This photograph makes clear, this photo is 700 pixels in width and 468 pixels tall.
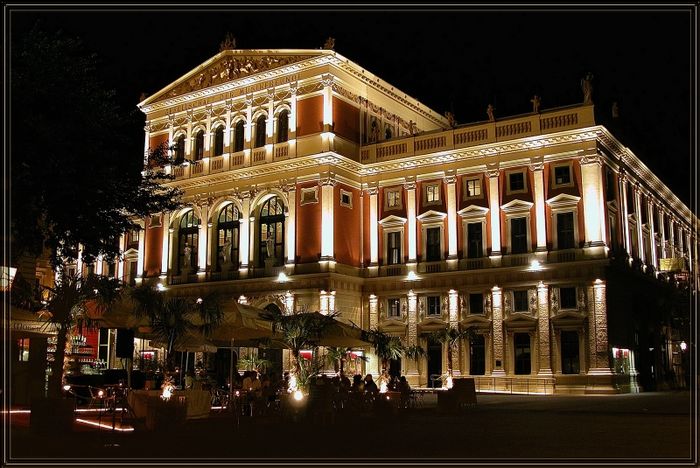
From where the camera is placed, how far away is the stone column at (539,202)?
40.6m

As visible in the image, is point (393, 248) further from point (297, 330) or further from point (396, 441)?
point (396, 441)

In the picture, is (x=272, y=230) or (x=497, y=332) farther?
(x=272, y=230)

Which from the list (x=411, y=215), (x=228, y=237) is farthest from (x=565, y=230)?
(x=228, y=237)

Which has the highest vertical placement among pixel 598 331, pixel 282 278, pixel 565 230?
pixel 565 230

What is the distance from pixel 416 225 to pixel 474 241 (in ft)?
12.0

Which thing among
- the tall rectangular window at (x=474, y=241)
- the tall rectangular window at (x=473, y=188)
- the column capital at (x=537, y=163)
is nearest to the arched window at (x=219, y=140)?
the tall rectangular window at (x=473, y=188)

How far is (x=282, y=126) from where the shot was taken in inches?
1864

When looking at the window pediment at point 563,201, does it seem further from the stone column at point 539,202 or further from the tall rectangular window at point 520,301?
the tall rectangular window at point 520,301

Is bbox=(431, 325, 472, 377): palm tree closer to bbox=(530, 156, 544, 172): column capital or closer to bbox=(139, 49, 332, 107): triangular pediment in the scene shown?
bbox=(530, 156, 544, 172): column capital

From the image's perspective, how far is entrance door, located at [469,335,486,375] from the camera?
41.4 metres

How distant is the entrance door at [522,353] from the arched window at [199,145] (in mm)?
23658

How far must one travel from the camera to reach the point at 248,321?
21.9 m

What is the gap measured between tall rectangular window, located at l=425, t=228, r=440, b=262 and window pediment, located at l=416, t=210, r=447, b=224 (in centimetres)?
52

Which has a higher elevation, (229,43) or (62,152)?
(229,43)
